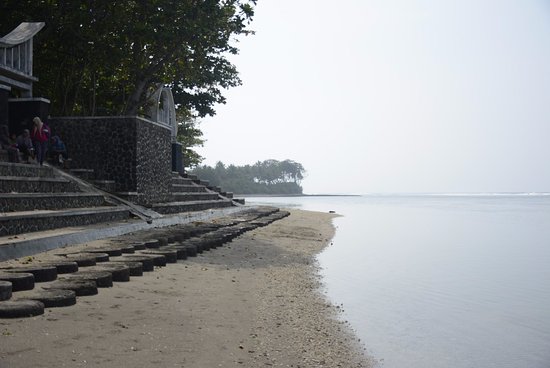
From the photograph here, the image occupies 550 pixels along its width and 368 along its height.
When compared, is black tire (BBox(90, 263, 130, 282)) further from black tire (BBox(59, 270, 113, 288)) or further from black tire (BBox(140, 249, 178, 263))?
black tire (BBox(140, 249, 178, 263))

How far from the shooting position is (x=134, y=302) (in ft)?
21.6

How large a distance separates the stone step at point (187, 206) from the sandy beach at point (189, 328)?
28.2ft

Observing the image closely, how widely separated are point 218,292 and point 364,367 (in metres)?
3.05

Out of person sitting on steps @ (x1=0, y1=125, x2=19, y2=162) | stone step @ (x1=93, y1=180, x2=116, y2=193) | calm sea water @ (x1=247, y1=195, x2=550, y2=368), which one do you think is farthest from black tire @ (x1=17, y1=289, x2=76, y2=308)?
stone step @ (x1=93, y1=180, x2=116, y2=193)

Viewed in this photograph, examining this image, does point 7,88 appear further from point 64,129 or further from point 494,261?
point 494,261

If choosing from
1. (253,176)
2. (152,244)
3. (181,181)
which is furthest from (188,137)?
(253,176)

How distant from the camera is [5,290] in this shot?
19.0 feet

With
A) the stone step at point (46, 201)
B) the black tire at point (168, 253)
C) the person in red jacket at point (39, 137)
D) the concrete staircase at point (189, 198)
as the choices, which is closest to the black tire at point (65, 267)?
the black tire at point (168, 253)

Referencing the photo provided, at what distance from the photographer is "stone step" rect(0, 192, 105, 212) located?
36.6ft

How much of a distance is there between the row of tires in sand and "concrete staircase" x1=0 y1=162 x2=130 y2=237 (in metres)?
1.65

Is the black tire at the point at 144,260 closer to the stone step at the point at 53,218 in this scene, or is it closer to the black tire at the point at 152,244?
the black tire at the point at 152,244

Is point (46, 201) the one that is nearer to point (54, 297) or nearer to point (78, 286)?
point (78, 286)

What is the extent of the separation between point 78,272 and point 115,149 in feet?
35.4

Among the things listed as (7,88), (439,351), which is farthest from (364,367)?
(7,88)
